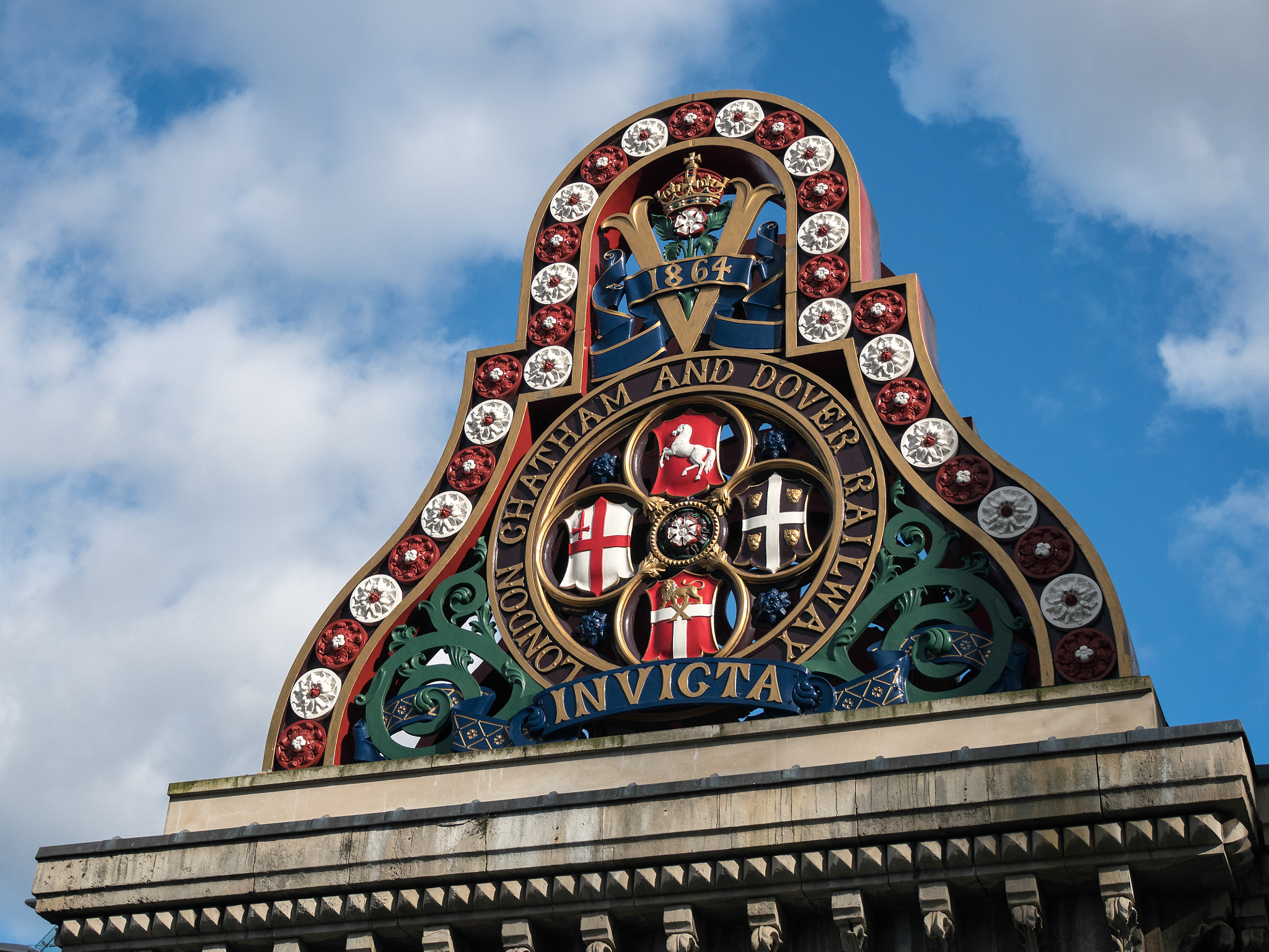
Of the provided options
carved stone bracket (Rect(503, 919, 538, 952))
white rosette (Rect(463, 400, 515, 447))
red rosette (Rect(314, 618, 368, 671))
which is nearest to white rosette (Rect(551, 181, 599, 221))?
white rosette (Rect(463, 400, 515, 447))

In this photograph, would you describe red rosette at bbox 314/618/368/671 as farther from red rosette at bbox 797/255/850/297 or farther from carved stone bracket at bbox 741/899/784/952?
red rosette at bbox 797/255/850/297

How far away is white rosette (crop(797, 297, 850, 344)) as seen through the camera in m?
20.2

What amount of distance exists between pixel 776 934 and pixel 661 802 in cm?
155

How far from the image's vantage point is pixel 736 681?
58.5ft

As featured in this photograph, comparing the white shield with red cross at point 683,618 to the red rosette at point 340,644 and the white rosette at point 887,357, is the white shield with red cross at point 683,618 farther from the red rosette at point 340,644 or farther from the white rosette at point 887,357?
the red rosette at point 340,644

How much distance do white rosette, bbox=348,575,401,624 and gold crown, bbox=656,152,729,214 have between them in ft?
19.3

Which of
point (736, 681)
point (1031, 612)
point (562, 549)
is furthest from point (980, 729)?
point (562, 549)

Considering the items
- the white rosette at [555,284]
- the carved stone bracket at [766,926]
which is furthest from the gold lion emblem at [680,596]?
the white rosette at [555,284]

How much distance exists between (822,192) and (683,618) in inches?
224

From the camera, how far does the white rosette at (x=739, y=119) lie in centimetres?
2269

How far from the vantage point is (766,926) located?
15.6 metres

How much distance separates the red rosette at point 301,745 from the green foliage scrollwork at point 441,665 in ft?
1.76

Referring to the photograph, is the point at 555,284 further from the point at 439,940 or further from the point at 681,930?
the point at 681,930

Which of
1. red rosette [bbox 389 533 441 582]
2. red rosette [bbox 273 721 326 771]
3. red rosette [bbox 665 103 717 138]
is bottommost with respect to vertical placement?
red rosette [bbox 273 721 326 771]
